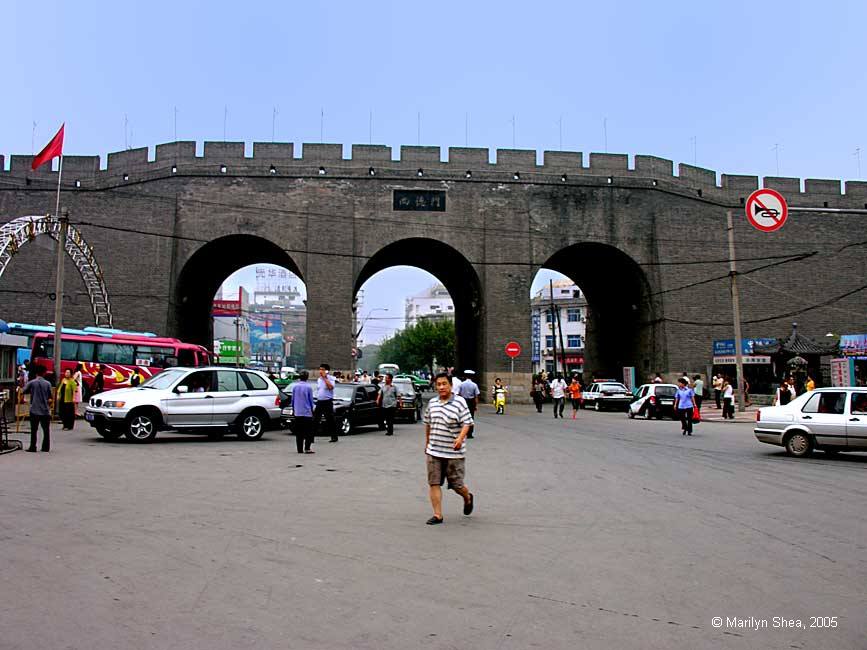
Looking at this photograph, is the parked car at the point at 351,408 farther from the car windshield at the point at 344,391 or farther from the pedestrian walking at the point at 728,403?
the pedestrian walking at the point at 728,403

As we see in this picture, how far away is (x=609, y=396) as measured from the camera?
32656mm

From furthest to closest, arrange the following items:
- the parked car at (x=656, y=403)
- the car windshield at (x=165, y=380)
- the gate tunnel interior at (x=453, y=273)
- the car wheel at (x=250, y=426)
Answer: the gate tunnel interior at (x=453, y=273) → the parked car at (x=656, y=403) → the car wheel at (x=250, y=426) → the car windshield at (x=165, y=380)

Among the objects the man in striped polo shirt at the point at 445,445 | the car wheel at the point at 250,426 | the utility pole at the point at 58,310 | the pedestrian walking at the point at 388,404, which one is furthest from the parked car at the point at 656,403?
the man in striped polo shirt at the point at 445,445

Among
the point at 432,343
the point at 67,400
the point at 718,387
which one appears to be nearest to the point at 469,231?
the point at 718,387

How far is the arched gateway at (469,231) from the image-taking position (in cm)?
3503

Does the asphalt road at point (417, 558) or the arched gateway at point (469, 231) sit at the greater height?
the arched gateway at point (469, 231)

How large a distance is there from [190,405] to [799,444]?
12.1 m

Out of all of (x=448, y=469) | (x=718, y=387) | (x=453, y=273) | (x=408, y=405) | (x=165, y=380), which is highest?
(x=453, y=273)

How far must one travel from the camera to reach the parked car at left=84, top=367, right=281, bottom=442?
14.9m

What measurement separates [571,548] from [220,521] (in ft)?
10.8

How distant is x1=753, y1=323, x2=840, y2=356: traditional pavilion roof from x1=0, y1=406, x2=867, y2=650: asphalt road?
2505 centimetres

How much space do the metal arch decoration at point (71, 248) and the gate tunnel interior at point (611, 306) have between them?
21026 mm

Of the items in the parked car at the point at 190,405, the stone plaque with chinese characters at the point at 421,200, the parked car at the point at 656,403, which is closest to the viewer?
the parked car at the point at 190,405

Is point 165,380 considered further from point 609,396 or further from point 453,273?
point 453,273
